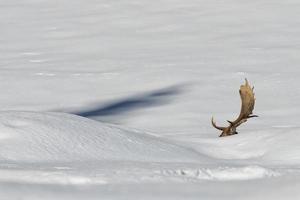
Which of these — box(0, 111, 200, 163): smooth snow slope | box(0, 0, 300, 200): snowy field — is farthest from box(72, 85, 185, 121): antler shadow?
box(0, 111, 200, 163): smooth snow slope

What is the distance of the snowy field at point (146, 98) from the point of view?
3.96m

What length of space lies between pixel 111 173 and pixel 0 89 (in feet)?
22.1

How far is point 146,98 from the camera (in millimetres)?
9617

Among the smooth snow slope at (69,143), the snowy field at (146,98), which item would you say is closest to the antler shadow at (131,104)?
the snowy field at (146,98)

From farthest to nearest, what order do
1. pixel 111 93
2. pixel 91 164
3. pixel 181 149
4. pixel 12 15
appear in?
pixel 12 15 → pixel 111 93 → pixel 181 149 → pixel 91 164

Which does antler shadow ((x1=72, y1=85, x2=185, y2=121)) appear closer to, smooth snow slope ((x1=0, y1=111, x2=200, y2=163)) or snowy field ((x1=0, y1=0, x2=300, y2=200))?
snowy field ((x1=0, y1=0, x2=300, y2=200))

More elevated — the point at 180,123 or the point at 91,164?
the point at 91,164

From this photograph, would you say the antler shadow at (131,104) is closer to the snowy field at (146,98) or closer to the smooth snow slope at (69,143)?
the snowy field at (146,98)

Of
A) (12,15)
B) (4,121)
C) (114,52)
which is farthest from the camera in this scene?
(12,15)

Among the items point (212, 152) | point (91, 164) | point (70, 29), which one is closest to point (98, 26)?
point (70, 29)

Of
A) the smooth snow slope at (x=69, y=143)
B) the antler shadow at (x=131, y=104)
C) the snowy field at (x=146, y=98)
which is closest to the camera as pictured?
the snowy field at (x=146, y=98)

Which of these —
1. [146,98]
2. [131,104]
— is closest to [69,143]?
[131,104]

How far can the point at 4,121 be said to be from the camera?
500 centimetres

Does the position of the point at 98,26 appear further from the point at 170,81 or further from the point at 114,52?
the point at 170,81
